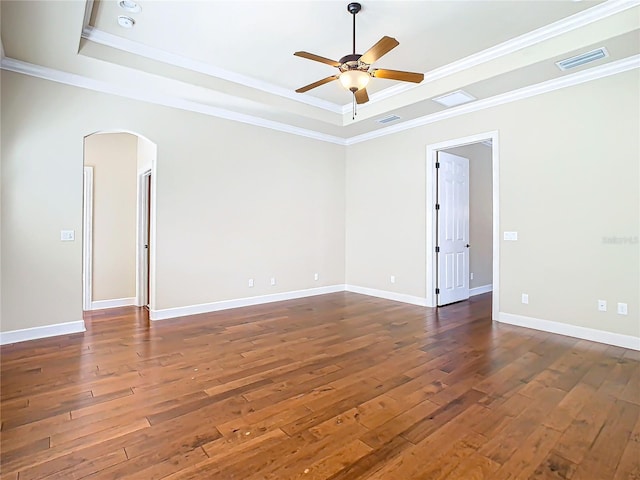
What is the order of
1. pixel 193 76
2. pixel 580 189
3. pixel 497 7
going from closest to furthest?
pixel 497 7, pixel 580 189, pixel 193 76

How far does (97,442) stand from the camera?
2.03 meters

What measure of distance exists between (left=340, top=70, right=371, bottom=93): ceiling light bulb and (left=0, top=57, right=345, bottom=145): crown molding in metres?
2.66

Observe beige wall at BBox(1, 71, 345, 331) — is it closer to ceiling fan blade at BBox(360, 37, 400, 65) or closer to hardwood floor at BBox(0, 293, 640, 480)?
hardwood floor at BBox(0, 293, 640, 480)

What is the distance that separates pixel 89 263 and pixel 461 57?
242 inches

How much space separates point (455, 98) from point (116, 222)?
5.65 m

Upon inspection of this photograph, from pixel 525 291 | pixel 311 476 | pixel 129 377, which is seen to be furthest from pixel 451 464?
pixel 525 291

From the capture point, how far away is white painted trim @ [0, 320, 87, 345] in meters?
3.73

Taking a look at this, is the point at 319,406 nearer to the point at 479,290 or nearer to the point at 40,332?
the point at 40,332

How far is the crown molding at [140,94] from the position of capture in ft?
12.4

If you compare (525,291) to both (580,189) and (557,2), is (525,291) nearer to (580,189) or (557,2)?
(580,189)

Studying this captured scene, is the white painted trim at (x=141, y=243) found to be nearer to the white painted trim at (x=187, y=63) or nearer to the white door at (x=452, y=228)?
the white painted trim at (x=187, y=63)

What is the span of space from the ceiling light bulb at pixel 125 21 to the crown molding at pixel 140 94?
0.98 m

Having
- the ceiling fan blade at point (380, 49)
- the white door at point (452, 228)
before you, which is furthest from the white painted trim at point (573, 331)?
the ceiling fan blade at point (380, 49)

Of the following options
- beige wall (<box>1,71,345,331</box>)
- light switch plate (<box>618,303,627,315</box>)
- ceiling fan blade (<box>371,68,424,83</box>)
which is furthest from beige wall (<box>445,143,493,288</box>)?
ceiling fan blade (<box>371,68,424,83</box>)
